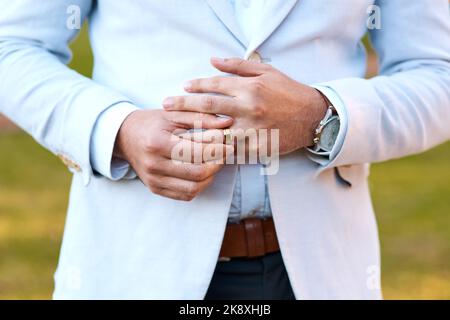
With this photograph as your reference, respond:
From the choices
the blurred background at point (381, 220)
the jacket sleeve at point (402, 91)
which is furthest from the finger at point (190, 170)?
the blurred background at point (381, 220)

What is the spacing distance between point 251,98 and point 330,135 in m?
0.29

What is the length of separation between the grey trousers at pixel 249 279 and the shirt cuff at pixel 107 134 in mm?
438

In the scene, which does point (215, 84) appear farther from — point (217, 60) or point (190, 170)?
point (190, 170)

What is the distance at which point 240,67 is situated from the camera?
1.99 m

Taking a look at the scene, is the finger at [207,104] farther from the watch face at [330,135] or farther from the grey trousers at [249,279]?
the grey trousers at [249,279]

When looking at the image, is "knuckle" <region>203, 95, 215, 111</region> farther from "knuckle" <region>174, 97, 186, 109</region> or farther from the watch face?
the watch face

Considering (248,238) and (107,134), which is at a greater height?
(107,134)

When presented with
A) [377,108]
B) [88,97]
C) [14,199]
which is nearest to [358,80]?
[377,108]

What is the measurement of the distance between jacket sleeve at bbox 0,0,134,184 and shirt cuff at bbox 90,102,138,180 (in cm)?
2

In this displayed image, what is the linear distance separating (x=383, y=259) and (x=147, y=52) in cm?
463

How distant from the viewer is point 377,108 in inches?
84.6

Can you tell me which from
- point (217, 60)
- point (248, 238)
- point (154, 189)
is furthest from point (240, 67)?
point (248, 238)

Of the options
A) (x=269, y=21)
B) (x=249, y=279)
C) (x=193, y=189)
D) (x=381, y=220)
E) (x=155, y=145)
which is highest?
(x=269, y=21)

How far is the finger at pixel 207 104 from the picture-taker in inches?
77.2
